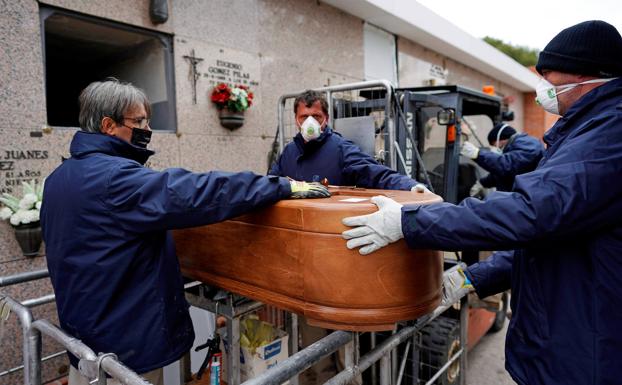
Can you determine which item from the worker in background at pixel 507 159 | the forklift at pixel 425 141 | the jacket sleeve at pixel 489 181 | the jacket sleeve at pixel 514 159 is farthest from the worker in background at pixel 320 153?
the jacket sleeve at pixel 489 181

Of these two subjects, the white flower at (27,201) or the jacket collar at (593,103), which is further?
the white flower at (27,201)

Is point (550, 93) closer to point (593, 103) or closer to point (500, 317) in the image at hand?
point (593, 103)

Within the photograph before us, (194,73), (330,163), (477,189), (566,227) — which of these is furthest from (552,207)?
(194,73)

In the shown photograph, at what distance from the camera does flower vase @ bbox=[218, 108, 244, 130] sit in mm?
4344

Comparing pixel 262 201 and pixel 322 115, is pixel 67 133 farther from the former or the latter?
pixel 262 201

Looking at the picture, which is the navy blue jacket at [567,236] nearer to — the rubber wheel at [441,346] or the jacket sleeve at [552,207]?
the jacket sleeve at [552,207]

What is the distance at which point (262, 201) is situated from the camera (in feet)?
4.56

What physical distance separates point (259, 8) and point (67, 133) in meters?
2.75

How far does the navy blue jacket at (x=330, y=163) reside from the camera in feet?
8.09

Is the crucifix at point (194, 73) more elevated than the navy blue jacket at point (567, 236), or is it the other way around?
the crucifix at point (194, 73)

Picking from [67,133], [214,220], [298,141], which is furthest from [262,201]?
[67,133]

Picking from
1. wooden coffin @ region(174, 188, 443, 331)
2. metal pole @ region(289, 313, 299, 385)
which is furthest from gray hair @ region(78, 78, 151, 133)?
metal pole @ region(289, 313, 299, 385)

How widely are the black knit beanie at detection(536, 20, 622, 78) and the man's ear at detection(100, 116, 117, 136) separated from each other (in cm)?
169

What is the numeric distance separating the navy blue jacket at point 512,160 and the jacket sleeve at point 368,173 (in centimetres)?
228
